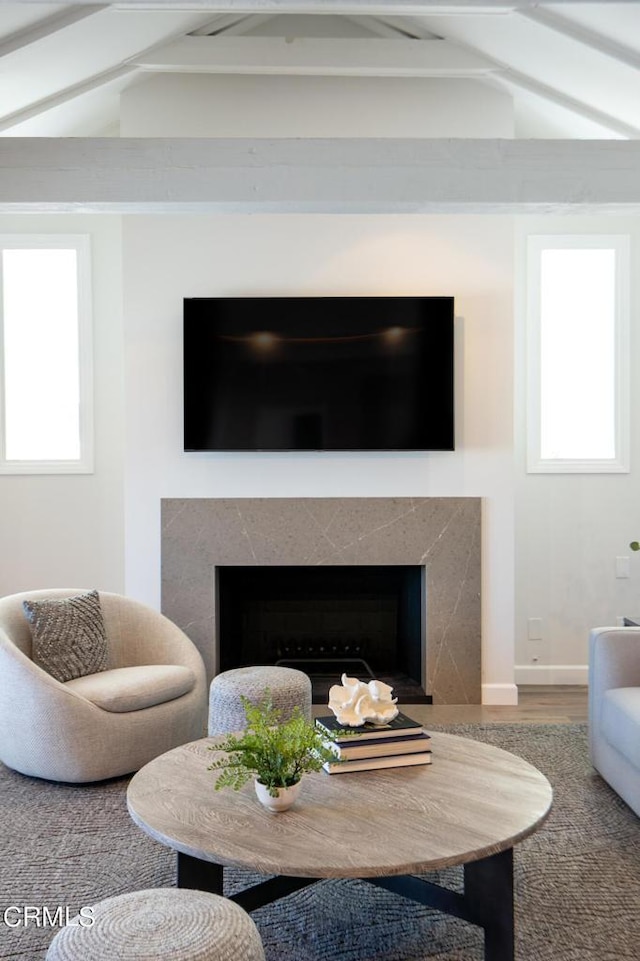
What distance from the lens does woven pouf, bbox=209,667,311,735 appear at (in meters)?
3.29

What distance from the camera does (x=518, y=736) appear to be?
4016 millimetres

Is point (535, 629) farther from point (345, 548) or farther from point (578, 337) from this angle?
point (578, 337)

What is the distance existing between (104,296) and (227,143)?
216cm

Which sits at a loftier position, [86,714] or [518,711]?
[86,714]

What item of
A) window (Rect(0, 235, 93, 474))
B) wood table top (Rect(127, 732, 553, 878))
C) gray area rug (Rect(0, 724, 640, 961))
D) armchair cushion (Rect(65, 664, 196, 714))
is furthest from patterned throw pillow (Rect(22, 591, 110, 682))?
window (Rect(0, 235, 93, 474))

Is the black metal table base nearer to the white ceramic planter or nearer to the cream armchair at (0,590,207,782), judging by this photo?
the white ceramic planter

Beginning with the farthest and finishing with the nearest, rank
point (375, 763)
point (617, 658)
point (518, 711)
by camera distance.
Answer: point (518, 711), point (617, 658), point (375, 763)

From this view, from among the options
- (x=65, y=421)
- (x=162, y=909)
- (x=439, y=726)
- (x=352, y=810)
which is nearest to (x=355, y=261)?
(x=65, y=421)

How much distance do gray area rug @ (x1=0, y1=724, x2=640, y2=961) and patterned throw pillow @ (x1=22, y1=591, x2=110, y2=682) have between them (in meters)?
0.47

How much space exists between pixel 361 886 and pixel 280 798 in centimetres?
59

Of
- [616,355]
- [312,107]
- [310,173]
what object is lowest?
[616,355]

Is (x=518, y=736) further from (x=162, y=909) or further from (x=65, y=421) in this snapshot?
(x=65, y=421)

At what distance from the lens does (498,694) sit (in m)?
4.63

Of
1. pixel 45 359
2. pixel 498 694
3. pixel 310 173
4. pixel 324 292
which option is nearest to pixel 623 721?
pixel 498 694
